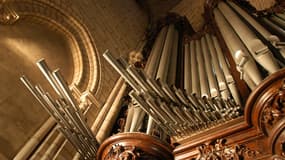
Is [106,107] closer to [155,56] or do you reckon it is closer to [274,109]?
[155,56]

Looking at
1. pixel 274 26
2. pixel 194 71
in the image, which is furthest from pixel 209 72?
pixel 274 26

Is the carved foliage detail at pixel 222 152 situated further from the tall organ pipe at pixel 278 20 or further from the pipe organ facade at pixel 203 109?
the tall organ pipe at pixel 278 20

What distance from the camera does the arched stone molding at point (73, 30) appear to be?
4.31m

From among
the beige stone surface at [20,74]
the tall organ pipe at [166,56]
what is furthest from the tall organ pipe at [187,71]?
the beige stone surface at [20,74]

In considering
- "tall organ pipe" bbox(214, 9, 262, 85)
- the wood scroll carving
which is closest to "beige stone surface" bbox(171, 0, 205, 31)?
"tall organ pipe" bbox(214, 9, 262, 85)

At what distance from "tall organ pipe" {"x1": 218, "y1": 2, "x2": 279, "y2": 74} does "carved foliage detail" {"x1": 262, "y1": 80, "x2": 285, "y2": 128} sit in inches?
18.4

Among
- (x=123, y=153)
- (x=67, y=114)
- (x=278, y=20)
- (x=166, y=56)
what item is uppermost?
(x=278, y=20)

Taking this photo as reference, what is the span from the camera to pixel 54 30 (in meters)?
4.68

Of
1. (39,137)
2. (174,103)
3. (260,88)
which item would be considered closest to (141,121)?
(174,103)

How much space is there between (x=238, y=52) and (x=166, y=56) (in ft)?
6.85

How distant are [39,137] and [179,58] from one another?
266 cm

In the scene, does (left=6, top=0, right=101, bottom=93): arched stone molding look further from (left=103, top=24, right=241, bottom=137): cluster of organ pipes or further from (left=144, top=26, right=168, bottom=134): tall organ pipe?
(left=103, top=24, right=241, bottom=137): cluster of organ pipes

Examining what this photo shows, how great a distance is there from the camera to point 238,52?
2.78 meters

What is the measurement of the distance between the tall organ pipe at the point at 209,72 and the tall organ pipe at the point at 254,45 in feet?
1.50
